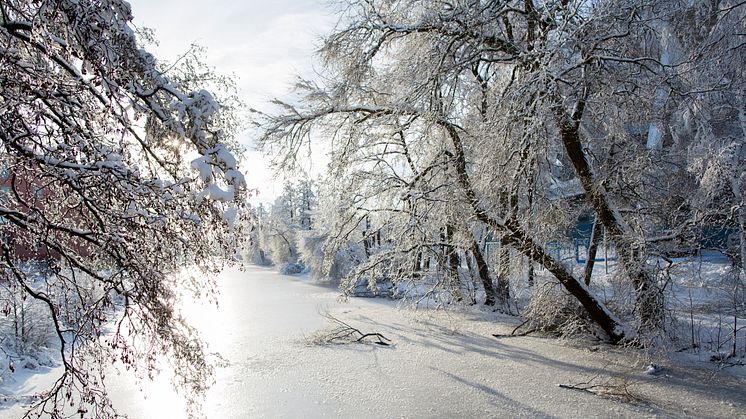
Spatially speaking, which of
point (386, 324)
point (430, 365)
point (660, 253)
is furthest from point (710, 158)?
point (386, 324)

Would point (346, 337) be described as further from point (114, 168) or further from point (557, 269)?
point (114, 168)

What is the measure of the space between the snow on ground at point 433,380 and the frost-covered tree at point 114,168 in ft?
8.78

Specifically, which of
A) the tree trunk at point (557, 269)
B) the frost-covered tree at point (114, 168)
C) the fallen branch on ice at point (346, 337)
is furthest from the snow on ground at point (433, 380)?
the frost-covered tree at point (114, 168)

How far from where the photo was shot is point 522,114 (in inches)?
204

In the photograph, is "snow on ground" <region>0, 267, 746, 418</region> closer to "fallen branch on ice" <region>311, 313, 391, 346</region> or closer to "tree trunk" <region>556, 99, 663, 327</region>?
"fallen branch on ice" <region>311, 313, 391, 346</region>

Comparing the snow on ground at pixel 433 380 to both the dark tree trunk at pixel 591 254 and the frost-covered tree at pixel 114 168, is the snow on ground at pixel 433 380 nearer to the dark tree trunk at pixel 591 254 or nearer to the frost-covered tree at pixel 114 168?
the dark tree trunk at pixel 591 254

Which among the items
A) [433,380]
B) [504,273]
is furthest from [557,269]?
[433,380]

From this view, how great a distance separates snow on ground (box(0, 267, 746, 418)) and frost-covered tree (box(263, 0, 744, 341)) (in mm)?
1092

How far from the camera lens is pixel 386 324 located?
452 inches

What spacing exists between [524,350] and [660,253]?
3236mm

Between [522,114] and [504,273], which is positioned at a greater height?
[522,114]

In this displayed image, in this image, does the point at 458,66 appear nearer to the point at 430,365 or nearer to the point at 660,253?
the point at 660,253

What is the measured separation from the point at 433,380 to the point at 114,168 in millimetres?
5872

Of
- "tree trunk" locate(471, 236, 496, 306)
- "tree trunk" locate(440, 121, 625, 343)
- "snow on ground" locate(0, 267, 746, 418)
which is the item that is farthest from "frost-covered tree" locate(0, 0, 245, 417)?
"tree trunk" locate(471, 236, 496, 306)
